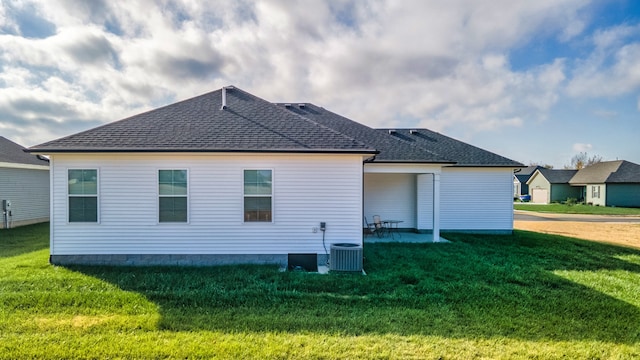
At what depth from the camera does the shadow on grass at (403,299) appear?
445 cm

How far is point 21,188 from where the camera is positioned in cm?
1500

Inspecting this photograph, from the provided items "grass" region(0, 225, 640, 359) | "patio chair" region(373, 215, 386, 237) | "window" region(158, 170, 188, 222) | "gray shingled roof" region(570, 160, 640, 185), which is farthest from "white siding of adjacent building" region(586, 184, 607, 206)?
"window" region(158, 170, 188, 222)

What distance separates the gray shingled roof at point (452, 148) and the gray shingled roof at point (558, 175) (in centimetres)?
3350

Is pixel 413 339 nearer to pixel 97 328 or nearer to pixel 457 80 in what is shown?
pixel 97 328

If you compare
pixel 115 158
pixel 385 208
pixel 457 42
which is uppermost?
pixel 457 42

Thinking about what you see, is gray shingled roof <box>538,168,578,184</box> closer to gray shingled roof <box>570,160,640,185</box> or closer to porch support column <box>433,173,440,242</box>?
gray shingled roof <box>570,160,640,185</box>

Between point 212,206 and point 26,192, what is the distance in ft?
46.1

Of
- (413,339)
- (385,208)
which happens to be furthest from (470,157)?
(413,339)

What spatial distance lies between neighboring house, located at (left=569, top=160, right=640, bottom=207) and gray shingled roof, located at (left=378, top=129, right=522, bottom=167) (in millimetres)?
29640

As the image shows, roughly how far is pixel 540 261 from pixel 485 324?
5749 mm

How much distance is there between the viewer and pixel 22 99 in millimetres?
16422

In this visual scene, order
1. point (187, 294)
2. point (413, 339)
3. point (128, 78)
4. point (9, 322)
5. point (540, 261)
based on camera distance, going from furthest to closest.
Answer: point (128, 78), point (540, 261), point (187, 294), point (9, 322), point (413, 339)

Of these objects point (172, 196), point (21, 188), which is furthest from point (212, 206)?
point (21, 188)

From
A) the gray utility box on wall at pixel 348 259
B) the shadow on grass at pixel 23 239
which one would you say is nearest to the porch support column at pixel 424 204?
the gray utility box on wall at pixel 348 259
